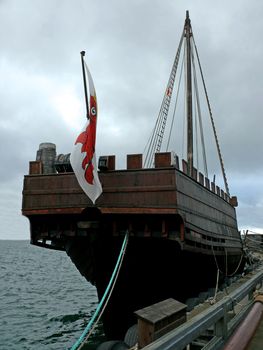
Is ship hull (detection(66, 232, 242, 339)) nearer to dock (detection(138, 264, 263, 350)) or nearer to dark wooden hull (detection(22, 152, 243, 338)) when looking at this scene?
dark wooden hull (detection(22, 152, 243, 338))

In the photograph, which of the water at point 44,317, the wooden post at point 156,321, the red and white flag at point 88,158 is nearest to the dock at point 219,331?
the wooden post at point 156,321

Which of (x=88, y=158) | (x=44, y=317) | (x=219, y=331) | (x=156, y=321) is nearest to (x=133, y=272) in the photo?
(x=88, y=158)

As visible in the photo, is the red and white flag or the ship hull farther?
the ship hull

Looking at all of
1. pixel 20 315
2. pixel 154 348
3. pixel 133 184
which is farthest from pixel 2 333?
pixel 154 348

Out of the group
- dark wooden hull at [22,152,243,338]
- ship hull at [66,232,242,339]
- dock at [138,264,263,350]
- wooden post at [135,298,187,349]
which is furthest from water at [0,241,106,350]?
wooden post at [135,298,187,349]

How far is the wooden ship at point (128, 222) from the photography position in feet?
28.0

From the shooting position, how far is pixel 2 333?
42.7ft

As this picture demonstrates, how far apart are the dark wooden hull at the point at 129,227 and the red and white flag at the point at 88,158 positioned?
682 millimetres

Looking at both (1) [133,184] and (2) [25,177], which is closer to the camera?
(1) [133,184]

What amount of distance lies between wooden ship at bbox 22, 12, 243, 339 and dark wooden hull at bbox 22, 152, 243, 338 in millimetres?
23

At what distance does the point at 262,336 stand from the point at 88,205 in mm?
5164

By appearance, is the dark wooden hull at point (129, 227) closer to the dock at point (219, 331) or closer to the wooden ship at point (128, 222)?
the wooden ship at point (128, 222)

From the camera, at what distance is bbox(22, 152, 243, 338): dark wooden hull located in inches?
336

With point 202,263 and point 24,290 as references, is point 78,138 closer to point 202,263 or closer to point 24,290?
point 202,263
